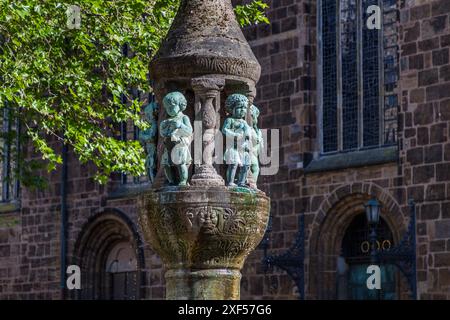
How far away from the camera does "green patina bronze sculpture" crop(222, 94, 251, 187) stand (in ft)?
47.9

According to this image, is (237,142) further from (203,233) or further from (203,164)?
(203,233)

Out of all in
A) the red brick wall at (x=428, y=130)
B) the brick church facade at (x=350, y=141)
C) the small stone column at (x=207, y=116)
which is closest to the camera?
the small stone column at (x=207, y=116)

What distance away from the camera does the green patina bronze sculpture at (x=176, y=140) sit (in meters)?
14.6

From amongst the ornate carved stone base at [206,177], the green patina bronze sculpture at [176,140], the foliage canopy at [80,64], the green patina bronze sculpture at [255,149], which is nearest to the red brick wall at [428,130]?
the foliage canopy at [80,64]

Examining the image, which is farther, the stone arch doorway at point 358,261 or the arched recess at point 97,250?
the arched recess at point 97,250

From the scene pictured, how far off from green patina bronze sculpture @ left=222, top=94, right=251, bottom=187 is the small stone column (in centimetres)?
15

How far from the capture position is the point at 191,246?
14.4 meters

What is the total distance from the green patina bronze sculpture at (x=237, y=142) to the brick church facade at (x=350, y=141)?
10392mm

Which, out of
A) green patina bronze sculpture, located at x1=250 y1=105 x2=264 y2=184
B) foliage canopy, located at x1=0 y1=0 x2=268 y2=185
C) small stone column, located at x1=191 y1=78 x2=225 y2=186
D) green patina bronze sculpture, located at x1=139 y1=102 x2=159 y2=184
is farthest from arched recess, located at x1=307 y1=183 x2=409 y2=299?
small stone column, located at x1=191 y1=78 x2=225 y2=186

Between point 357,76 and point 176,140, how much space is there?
1308 cm

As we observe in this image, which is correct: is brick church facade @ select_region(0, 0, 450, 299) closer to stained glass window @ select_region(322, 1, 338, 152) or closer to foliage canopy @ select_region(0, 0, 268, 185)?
stained glass window @ select_region(322, 1, 338, 152)

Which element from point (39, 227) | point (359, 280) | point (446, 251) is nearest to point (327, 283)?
point (359, 280)

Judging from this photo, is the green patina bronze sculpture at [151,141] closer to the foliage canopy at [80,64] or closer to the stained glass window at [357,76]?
the foliage canopy at [80,64]

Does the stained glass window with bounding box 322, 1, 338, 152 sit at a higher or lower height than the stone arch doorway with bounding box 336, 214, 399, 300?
higher
